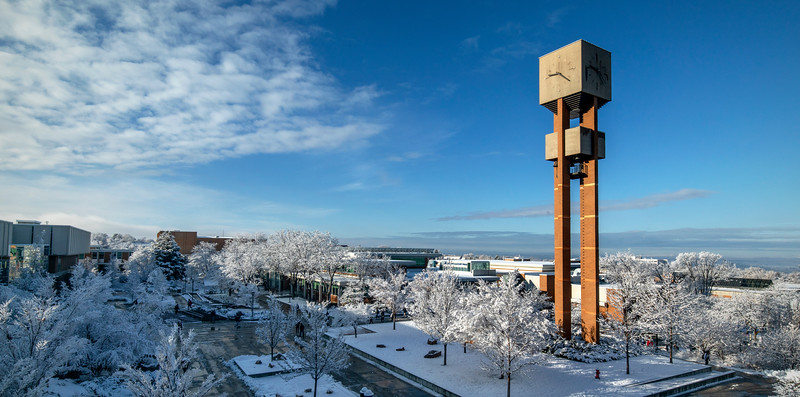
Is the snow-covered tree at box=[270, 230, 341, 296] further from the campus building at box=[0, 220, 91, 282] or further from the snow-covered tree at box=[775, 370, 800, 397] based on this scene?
the snow-covered tree at box=[775, 370, 800, 397]

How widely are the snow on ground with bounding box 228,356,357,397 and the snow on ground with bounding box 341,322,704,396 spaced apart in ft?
16.0

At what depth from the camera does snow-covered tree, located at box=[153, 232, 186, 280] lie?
249 ft

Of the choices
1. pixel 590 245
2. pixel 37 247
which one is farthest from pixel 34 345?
pixel 37 247

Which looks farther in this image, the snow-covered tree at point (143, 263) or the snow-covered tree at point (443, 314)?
the snow-covered tree at point (143, 263)

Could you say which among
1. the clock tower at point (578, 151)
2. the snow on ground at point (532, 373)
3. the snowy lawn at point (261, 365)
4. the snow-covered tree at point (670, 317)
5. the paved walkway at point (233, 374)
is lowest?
the paved walkway at point (233, 374)

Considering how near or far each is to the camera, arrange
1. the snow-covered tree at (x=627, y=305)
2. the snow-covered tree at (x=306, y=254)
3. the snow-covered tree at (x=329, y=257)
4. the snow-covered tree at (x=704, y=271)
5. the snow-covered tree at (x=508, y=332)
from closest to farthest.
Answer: the snow-covered tree at (x=508, y=332), the snow-covered tree at (x=627, y=305), the snow-covered tree at (x=329, y=257), the snow-covered tree at (x=306, y=254), the snow-covered tree at (x=704, y=271)

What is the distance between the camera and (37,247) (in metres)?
46.4

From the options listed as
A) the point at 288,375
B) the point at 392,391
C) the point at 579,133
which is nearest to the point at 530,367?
the point at 392,391

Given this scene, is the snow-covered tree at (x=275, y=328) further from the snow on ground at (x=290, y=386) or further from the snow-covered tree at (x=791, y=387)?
the snow-covered tree at (x=791, y=387)

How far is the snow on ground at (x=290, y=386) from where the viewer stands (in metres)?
22.3

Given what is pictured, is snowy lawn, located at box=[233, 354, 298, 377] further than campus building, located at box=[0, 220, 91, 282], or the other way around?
campus building, located at box=[0, 220, 91, 282]

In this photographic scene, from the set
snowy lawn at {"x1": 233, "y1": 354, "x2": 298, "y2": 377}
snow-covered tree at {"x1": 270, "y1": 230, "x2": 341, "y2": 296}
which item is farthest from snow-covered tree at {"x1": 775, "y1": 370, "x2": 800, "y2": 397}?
snow-covered tree at {"x1": 270, "y1": 230, "x2": 341, "y2": 296}

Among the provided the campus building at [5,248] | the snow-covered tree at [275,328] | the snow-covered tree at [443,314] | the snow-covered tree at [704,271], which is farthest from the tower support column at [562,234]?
the campus building at [5,248]

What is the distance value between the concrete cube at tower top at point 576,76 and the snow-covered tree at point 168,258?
71.0 m
